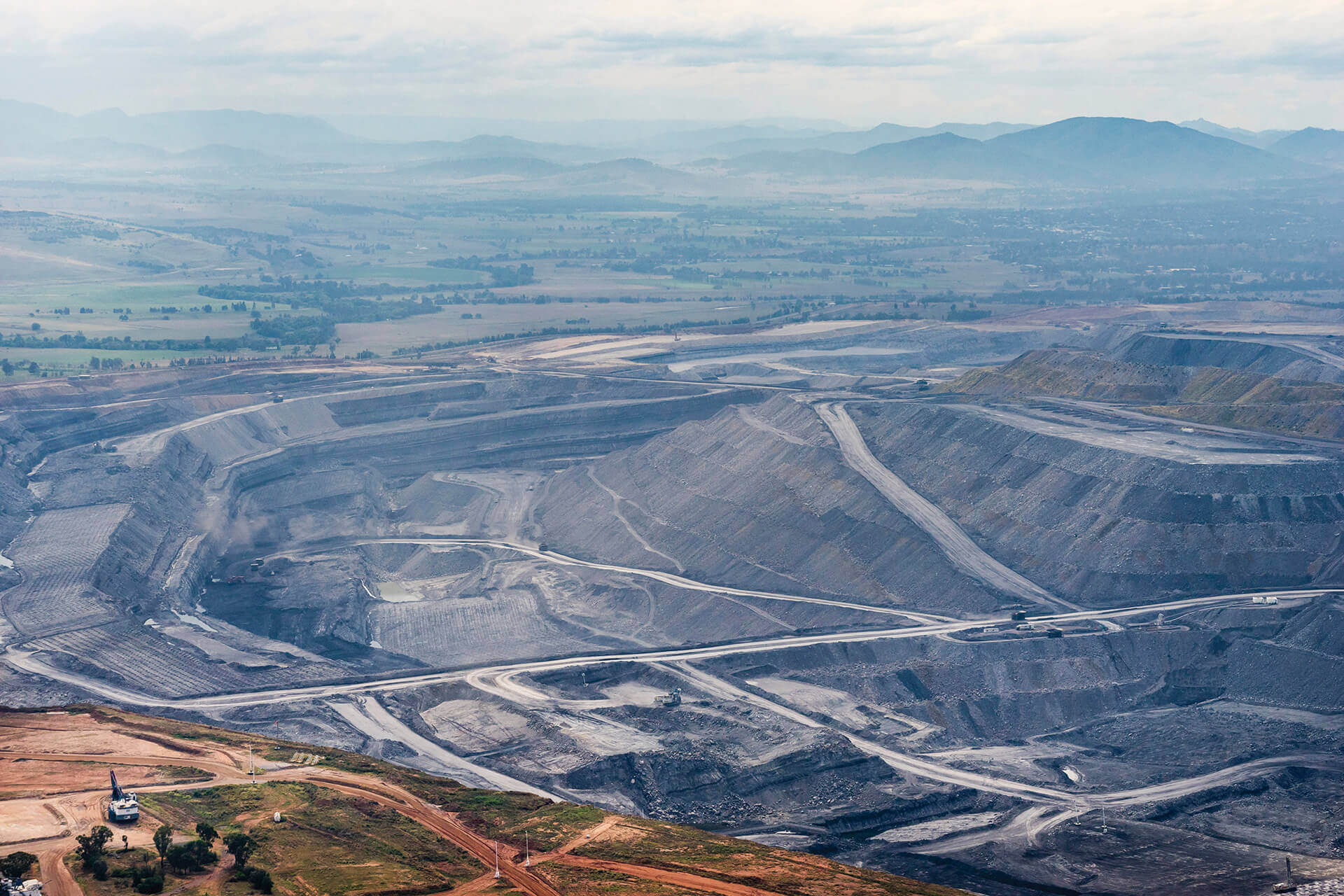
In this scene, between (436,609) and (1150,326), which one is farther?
(1150,326)

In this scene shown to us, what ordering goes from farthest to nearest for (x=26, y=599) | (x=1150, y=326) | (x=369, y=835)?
(x=1150, y=326)
(x=26, y=599)
(x=369, y=835)

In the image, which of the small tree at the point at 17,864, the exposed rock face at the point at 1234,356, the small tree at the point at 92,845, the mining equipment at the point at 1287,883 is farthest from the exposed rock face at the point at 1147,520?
the small tree at the point at 17,864

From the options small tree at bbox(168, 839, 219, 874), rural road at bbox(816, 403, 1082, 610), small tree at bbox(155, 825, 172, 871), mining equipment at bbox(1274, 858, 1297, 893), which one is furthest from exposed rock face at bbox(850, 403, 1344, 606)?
small tree at bbox(155, 825, 172, 871)

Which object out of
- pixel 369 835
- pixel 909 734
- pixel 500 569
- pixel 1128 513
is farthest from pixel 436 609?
pixel 369 835

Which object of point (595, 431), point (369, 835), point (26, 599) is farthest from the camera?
point (595, 431)

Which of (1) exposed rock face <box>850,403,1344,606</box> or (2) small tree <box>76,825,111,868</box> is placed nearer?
(2) small tree <box>76,825,111,868</box>

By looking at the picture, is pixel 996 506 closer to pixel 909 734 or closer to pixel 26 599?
pixel 909 734

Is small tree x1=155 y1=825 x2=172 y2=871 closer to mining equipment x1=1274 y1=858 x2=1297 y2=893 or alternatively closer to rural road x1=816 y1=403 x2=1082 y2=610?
mining equipment x1=1274 y1=858 x2=1297 y2=893
